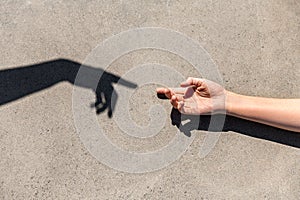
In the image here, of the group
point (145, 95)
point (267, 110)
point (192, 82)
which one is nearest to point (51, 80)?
point (145, 95)

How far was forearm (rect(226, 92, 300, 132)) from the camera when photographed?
1.87 m

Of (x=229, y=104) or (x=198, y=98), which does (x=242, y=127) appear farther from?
(x=198, y=98)

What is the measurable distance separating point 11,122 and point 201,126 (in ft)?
3.02

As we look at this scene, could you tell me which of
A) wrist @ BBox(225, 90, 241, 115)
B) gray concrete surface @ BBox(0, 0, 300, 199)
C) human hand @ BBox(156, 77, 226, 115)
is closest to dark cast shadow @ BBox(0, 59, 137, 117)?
gray concrete surface @ BBox(0, 0, 300, 199)

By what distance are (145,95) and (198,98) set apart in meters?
0.26

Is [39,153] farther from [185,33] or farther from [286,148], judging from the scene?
[286,148]

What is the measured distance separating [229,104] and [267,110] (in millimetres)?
181

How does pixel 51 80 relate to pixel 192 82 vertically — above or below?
below

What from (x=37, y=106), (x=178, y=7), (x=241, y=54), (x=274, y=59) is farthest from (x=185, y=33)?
(x=37, y=106)

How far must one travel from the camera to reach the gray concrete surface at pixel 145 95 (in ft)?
6.06

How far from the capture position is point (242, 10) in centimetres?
206

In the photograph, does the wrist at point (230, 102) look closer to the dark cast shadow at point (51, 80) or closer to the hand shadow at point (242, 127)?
the hand shadow at point (242, 127)

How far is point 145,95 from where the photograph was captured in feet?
6.40

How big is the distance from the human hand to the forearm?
0.05m
